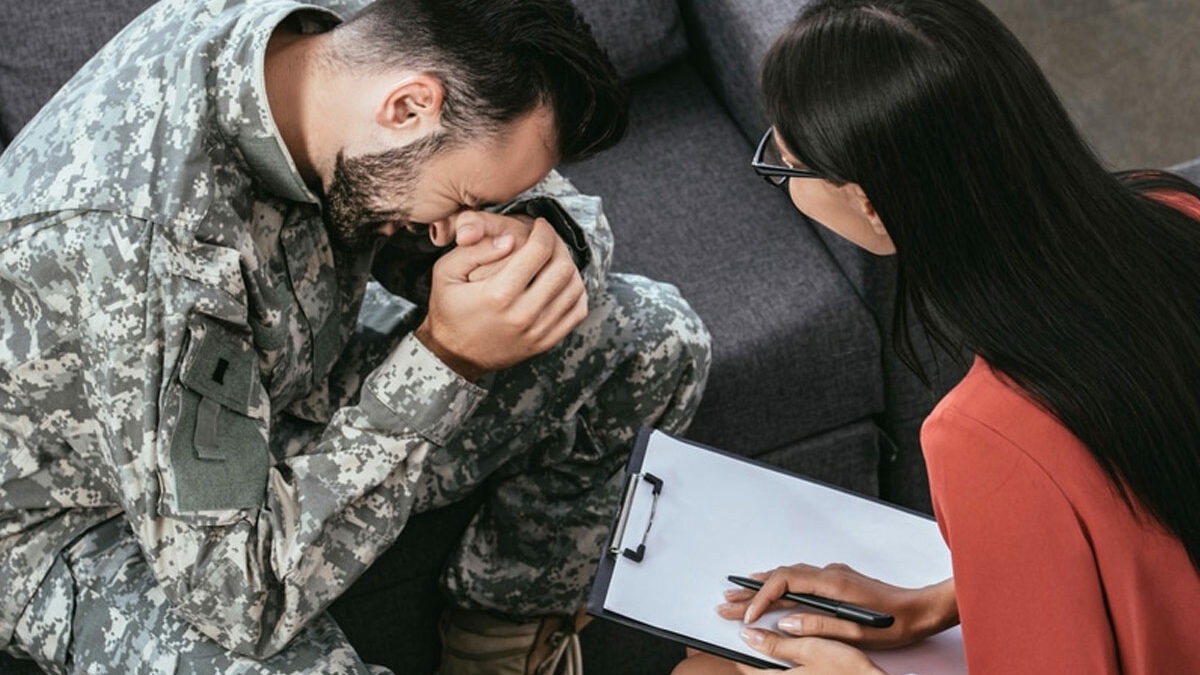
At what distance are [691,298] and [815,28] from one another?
2.30ft

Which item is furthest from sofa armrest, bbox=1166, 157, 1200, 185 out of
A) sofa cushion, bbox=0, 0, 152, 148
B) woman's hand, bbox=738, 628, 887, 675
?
sofa cushion, bbox=0, 0, 152, 148

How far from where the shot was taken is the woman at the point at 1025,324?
111 centimetres

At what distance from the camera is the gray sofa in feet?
5.85

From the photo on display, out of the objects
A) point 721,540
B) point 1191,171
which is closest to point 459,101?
point 721,540

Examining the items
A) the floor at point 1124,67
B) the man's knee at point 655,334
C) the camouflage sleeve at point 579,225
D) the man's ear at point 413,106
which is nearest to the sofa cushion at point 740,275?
the man's knee at point 655,334

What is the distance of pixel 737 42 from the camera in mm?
1945

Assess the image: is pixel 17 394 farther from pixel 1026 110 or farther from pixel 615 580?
pixel 1026 110

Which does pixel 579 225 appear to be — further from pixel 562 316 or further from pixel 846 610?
pixel 846 610

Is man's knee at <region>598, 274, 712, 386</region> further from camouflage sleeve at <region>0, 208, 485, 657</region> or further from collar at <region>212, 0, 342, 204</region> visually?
collar at <region>212, 0, 342, 204</region>

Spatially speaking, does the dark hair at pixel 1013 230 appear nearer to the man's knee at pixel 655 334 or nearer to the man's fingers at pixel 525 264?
the man's fingers at pixel 525 264

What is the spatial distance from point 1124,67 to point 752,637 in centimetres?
190

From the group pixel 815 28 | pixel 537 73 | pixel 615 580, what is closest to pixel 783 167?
pixel 815 28

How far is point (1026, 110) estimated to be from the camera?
1132 millimetres

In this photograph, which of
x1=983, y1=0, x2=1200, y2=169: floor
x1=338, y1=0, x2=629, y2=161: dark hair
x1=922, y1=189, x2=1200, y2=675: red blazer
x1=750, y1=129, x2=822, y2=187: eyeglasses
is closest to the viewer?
x1=922, y1=189, x2=1200, y2=675: red blazer
